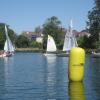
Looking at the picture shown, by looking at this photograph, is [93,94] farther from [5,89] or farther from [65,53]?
[65,53]

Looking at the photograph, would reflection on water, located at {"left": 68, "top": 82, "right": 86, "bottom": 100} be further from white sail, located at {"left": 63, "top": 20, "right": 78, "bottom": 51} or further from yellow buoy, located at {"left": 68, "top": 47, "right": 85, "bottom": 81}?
white sail, located at {"left": 63, "top": 20, "right": 78, "bottom": 51}

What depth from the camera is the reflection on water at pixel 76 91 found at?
2924 cm

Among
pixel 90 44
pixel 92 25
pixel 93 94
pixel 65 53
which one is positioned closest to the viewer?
pixel 93 94

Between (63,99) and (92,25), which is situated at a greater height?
(92,25)

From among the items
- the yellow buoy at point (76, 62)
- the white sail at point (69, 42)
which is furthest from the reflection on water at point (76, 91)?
the white sail at point (69, 42)

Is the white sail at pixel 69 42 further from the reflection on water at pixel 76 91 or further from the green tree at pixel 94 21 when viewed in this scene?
the reflection on water at pixel 76 91

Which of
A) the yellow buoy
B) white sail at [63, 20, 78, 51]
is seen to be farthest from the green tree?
the yellow buoy

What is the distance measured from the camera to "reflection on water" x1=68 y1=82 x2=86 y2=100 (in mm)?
29237

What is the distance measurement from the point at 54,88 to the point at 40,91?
7.51 feet

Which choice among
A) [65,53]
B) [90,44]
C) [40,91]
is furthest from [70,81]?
[90,44]

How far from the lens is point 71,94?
30781 millimetres

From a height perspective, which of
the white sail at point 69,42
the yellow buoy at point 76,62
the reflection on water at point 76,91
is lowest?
the reflection on water at point 76,91

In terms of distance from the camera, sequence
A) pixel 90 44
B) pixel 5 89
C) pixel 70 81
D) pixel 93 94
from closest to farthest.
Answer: pixel 93 94 → pixel 5 89 → pixel 70 81 → pixel 90 44

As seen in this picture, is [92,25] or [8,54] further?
[92,25]
